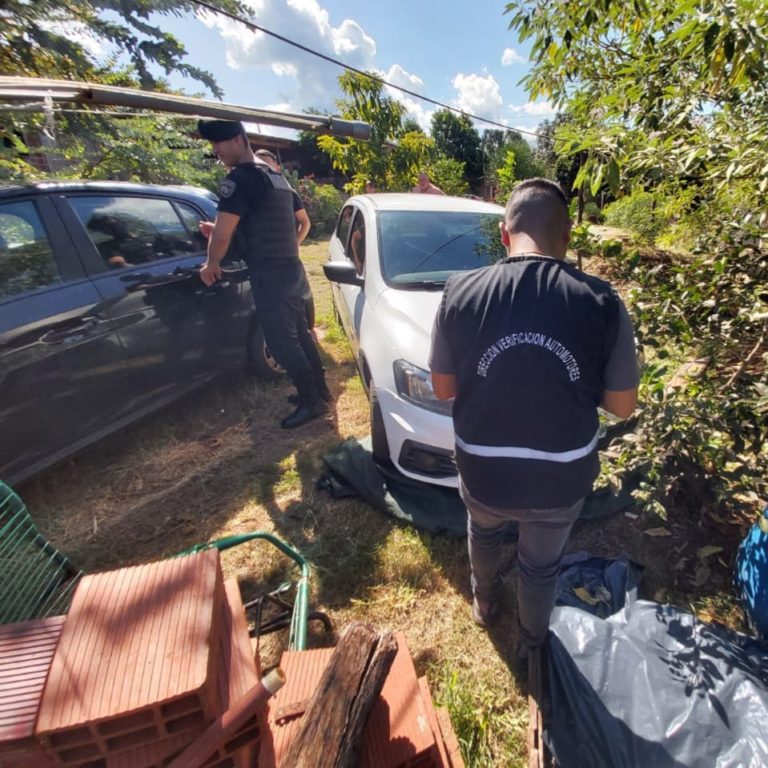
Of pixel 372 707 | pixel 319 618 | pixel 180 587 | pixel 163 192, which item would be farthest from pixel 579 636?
pixel 163 192

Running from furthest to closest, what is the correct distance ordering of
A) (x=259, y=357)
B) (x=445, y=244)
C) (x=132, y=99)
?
(x=259, y=357)
(x=445, y=244)
(x=132, y=99)

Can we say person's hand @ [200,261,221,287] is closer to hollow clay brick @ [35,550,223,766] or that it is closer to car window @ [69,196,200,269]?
car window @ [69,196,200,269]

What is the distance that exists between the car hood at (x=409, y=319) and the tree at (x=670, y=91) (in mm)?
1034

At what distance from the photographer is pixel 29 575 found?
60.2 inches

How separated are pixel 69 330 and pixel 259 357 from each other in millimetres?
1626

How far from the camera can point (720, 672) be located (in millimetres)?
1371

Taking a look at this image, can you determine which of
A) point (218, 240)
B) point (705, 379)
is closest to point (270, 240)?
point (218, 240)

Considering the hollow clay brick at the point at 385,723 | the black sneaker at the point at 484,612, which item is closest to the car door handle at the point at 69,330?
the hollow clay brick at the point at 385,723

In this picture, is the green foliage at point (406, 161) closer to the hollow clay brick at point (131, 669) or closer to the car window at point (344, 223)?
the car window at point (344, 223)

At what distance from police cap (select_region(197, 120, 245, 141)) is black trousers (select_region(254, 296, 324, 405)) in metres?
1.03

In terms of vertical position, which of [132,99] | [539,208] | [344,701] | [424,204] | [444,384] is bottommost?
[344,701]

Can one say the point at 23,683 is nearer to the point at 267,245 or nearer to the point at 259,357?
the point at 267,245

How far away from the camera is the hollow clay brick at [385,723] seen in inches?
41.4

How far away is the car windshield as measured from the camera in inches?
117
